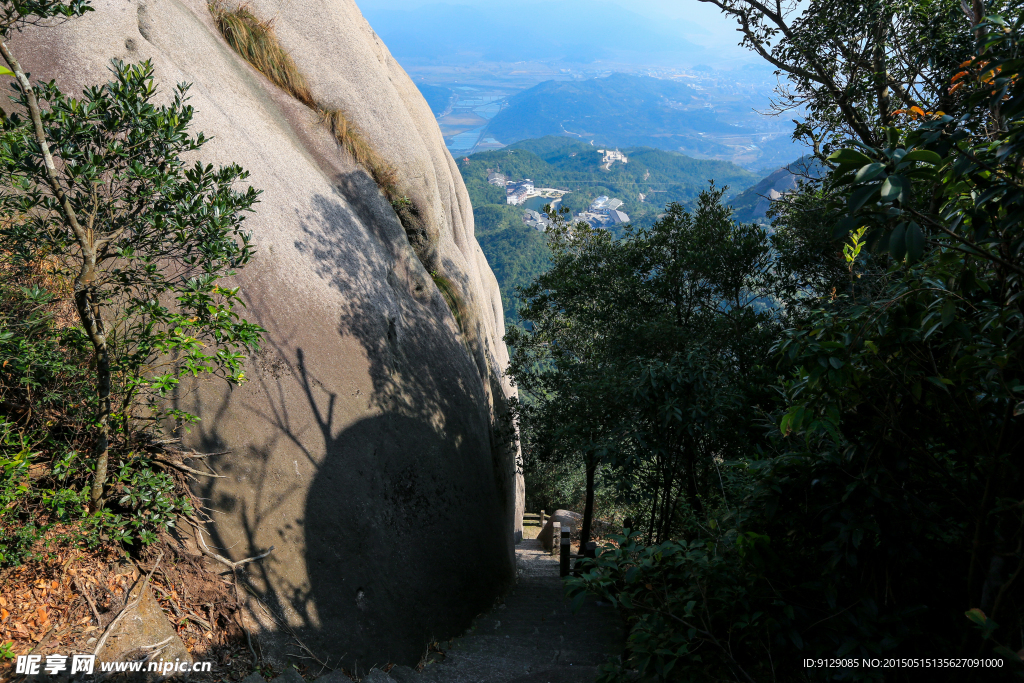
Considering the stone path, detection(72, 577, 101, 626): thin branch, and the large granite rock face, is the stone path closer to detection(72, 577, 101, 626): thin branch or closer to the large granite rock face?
the large granite rock face

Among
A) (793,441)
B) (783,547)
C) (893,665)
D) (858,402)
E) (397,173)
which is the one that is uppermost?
(397,173)

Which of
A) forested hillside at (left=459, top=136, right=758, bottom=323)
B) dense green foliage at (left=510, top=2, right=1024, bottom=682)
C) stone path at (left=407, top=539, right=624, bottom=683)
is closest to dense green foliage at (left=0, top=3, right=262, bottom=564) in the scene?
stone path at (left=407, top=539, right=624, bottom=683)

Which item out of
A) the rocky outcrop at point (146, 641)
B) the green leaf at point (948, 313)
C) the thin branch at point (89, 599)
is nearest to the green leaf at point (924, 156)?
the green leaf at point (948, 313)

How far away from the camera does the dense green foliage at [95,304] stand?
412 cm

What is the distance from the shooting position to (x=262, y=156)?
7.90 meters

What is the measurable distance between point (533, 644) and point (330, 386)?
4.55 meters

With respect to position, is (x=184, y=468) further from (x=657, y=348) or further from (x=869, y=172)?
(x=657, y=348)

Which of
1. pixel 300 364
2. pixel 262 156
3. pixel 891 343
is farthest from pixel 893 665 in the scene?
pixel 262 156

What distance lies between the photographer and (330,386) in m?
6.99

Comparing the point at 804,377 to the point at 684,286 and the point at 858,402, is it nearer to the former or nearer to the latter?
the point at 858,402

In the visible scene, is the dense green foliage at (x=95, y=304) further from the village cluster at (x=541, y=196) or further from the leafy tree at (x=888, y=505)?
the village cluster at (x=541, y=196)

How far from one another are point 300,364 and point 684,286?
23.7ft

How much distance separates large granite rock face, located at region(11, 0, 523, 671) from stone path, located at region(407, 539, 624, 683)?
1.34 ft

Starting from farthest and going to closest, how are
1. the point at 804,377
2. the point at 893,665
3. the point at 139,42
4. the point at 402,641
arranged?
the point at 139,42
the point at 402,641
the point at 804,377
the point at 893,665
